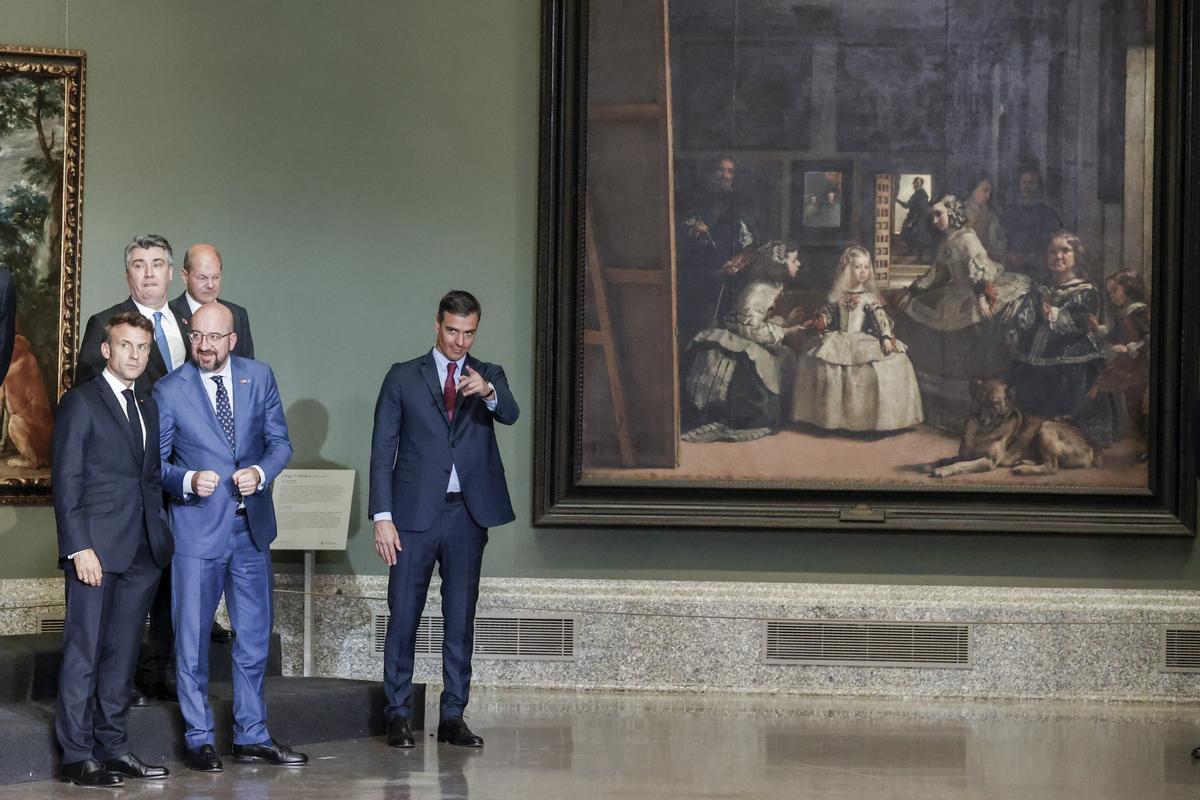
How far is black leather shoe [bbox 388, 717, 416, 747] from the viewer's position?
6.46 m

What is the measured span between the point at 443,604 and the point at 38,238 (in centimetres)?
353

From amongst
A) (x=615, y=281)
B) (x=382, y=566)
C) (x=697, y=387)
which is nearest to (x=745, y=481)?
(x=697, y=387)

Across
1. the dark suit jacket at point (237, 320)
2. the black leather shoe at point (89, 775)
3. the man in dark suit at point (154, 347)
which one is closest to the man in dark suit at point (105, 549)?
the black leather shoe at point (89, 775)

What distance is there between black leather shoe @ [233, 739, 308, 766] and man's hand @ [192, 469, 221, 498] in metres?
1.08

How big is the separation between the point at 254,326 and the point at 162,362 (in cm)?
209

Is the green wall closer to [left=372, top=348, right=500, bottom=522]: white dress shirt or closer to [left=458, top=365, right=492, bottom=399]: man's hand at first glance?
[left=372, top=348, right=500, bottom=522]: white dress shirt

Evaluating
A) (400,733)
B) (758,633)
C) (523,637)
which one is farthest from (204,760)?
(758,633)

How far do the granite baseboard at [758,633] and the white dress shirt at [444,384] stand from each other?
1814 mm

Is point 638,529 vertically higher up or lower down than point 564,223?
lower down

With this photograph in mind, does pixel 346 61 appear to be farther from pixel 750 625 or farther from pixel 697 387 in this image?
pixel 750 625

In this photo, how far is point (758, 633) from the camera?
8242 millimetres

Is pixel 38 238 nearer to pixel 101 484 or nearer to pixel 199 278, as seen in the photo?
pixel 199 278

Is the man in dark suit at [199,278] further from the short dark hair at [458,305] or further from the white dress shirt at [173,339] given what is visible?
the short dark hair at [458,305]

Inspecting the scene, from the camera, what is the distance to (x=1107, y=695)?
8.12 m
